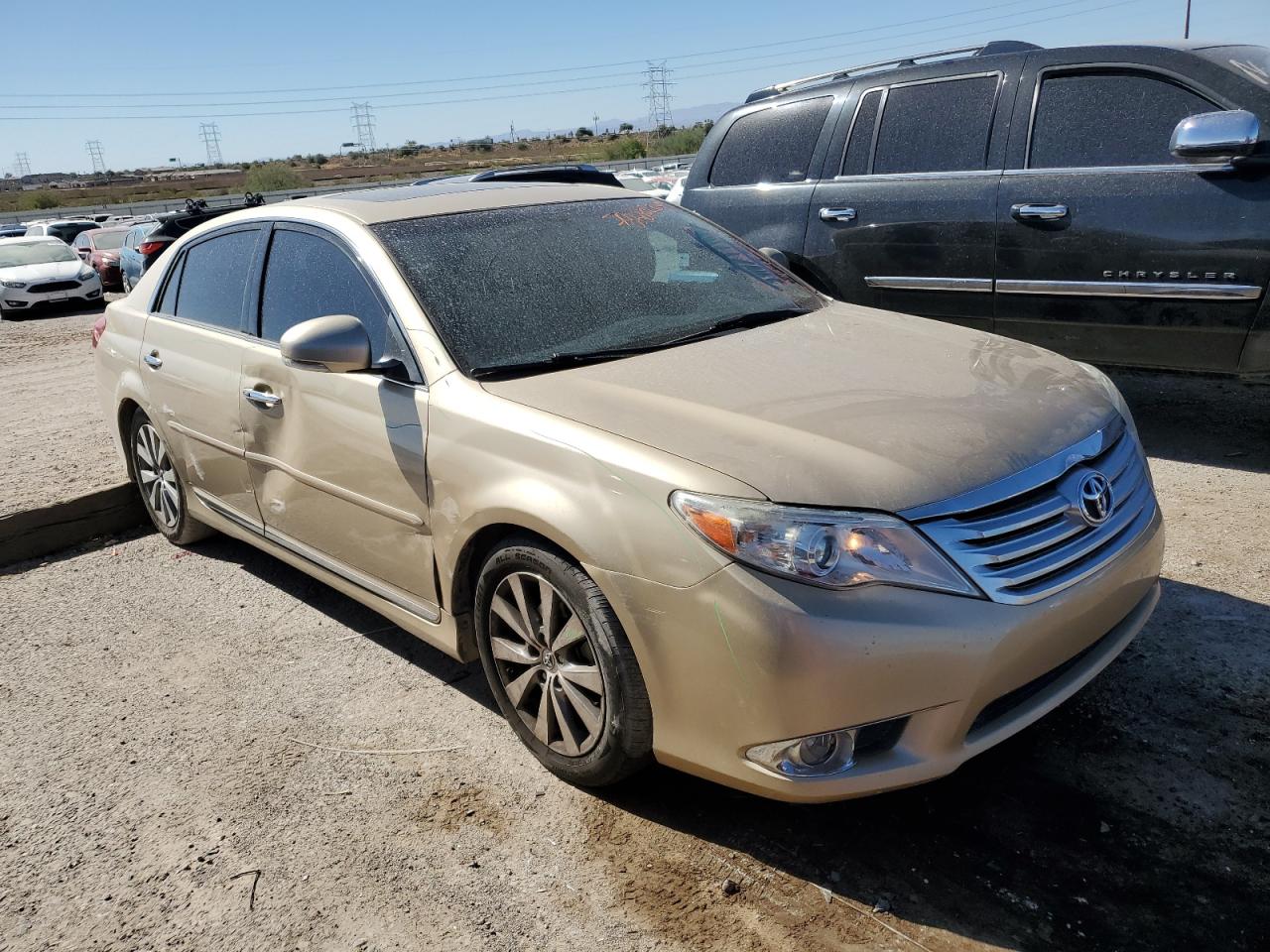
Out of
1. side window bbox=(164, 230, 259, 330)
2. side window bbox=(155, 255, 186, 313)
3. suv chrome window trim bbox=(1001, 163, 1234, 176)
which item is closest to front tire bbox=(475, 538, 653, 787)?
side window bbox=(164, 230, 259, 330)

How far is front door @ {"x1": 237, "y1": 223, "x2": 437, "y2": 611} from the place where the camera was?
10.7ft

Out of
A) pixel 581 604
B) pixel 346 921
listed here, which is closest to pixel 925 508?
pixel 581 604

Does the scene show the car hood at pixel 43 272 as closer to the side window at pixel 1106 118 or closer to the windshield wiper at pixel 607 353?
the side window at pixel 1106 118

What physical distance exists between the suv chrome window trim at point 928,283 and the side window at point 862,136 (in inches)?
26.0

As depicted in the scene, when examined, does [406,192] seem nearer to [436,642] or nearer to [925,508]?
[436,642]

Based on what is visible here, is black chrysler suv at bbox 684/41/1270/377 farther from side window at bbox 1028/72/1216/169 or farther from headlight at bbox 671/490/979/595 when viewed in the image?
headlight at bbox 671/490/979/595

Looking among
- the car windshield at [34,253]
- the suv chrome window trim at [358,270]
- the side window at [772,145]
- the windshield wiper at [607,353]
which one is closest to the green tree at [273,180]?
the car windshield at [34,253]

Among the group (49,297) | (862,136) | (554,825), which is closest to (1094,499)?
(554,825)

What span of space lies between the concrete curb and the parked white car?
15.5 meters

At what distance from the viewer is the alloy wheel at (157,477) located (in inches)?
200

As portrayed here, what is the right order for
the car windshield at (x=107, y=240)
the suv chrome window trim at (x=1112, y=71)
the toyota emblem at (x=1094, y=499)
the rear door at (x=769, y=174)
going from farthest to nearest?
1. the car windshield at (x=107, y=240)
2. the rear door at (x=769, y=174)
3. the suv chrome window trim at (x=1112, y=71)
4. the toyota emblem at (x=1094, y=499)

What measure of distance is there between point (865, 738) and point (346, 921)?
1.35 m

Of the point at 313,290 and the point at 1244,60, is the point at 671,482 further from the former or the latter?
the point at 1244,60

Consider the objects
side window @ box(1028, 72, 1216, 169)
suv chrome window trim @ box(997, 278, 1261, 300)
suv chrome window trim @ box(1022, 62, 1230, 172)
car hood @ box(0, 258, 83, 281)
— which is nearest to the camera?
suv chrome window trim @ box(997, 278, 1261, 300)
